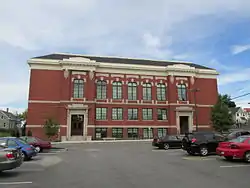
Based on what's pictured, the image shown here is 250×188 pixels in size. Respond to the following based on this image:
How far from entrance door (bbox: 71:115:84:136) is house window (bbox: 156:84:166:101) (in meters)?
15.8

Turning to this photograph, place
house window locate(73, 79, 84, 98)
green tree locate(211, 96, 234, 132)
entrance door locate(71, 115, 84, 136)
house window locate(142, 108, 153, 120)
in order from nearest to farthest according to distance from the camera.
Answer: entrance door locate(71, 115, 84, 136)
house window locate(73, 79, 84, 98)
green tree locate(211, 96, 234, 132)
house window locate(142, 108, 153, 120)

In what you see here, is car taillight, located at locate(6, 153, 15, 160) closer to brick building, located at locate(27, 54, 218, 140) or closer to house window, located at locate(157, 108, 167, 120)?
brick building, located at locate(27, 54, 218, 140)

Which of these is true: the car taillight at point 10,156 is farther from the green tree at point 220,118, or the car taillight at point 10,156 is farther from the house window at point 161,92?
the green tree at point 220,118

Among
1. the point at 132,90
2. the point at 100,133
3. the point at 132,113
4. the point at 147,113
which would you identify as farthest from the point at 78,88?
the point at 147,113

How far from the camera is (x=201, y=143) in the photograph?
17891 mm

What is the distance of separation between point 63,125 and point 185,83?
25.5 m

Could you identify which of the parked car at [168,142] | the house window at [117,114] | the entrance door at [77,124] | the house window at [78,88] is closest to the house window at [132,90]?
the house window at [117,114]

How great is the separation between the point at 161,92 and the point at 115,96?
953 cm

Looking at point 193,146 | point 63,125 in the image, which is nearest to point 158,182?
point 193,146

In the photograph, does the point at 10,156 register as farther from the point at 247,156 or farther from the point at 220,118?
the point at 220,118

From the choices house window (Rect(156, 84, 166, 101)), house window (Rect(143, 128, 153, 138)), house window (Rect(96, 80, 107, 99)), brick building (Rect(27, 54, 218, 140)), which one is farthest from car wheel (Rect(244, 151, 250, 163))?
house window (Rect(156, 84, 166, 101))

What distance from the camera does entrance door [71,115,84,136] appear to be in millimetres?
45688

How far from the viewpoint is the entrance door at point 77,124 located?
150 feet

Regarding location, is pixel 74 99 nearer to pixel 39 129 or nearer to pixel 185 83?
pixel 39 129
